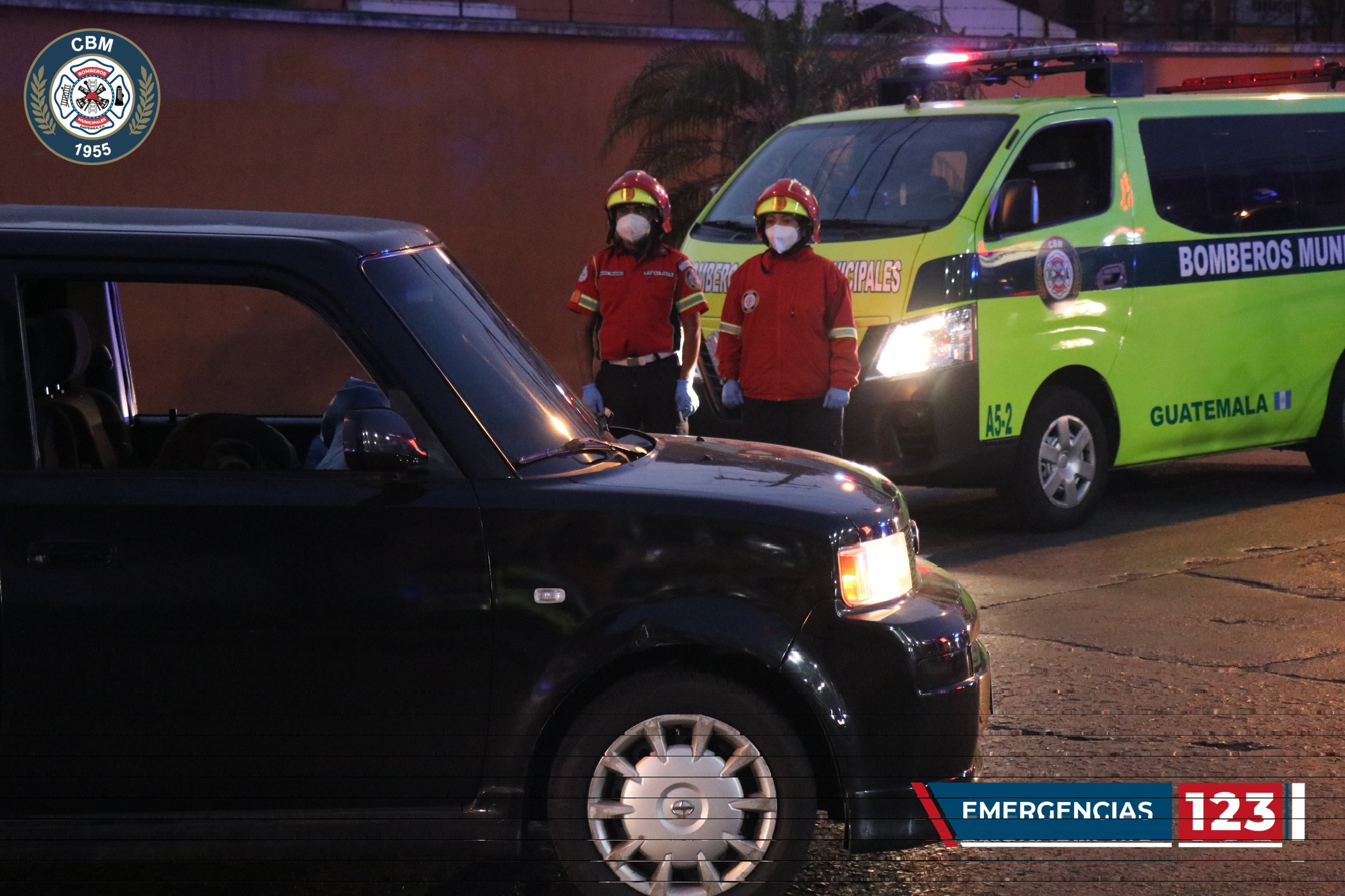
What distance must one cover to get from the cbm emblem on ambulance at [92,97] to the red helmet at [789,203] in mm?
8171

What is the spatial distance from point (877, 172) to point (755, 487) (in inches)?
210

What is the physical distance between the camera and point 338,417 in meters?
4.14

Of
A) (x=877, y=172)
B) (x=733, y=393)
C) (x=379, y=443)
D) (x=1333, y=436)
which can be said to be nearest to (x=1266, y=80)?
(x=1333, y=436)

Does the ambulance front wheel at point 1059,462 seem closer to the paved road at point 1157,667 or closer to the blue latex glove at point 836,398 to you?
the paved road at point 1157,667

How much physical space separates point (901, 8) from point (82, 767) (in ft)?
52.1

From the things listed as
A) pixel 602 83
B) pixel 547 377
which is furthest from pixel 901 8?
pixel 547 377

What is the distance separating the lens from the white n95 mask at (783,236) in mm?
7500

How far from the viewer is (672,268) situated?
25.1ft

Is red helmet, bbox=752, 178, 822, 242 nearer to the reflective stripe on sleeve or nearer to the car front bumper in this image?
the reflective stripe on sleeve

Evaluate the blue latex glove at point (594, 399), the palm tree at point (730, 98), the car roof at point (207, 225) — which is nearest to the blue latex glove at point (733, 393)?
the blue latex glove at point (594, 399)

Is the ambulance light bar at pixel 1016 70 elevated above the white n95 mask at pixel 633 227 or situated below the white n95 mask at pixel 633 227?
above

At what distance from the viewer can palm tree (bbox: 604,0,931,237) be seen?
14273mm

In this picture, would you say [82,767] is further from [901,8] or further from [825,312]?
[901,8]

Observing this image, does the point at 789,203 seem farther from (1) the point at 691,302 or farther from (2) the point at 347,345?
(2) the point at 347,345
